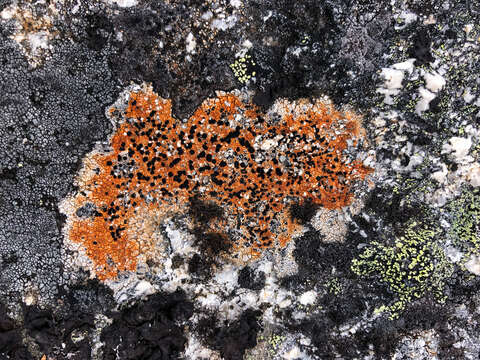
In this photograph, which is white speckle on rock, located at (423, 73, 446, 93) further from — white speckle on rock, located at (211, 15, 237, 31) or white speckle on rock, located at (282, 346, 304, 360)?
white speckle on rock, located at (282, 346, 304, 360)

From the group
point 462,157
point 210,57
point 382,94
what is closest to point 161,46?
point 210,57

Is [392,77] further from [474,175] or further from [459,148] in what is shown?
[474,175]

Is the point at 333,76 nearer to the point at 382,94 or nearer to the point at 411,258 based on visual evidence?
the point at 382,94

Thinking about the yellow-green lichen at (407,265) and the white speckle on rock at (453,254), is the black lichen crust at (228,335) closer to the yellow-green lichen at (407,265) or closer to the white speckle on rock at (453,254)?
the yellow-green lichen at (407,265)

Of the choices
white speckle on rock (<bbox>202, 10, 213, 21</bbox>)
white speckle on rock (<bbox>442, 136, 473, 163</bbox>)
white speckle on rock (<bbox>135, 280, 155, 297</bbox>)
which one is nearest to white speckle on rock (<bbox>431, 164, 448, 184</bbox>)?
white speckle on rock (<bbox>442, 136, 473, 163</bbox>)

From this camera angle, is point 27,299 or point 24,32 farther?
point 27,299

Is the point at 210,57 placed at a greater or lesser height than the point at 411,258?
greater

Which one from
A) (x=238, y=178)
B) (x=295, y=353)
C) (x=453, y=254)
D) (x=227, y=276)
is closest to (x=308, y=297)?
(x=295, y=353)

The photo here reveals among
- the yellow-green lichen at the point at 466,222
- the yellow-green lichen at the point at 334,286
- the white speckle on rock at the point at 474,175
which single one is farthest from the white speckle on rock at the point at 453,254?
the yellow-green lichen at the point at 334,286
